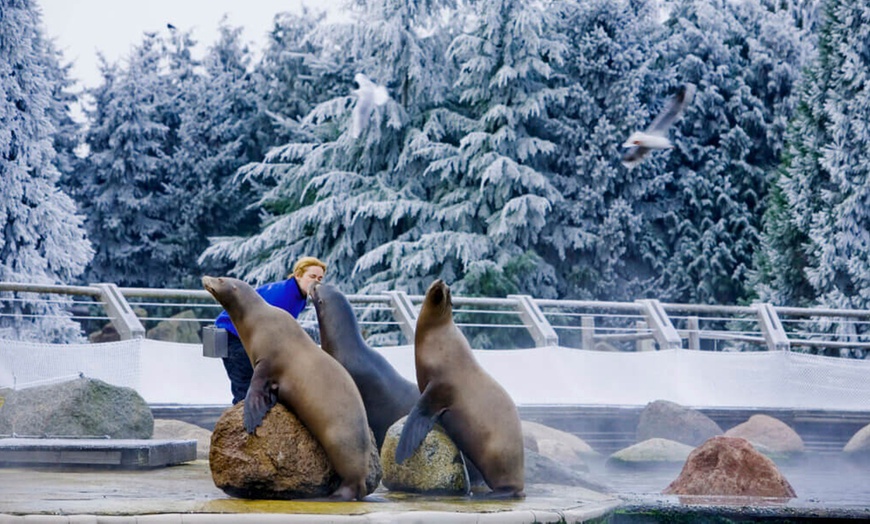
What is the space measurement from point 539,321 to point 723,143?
42.7 ft

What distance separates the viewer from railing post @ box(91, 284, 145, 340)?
9.91 metres

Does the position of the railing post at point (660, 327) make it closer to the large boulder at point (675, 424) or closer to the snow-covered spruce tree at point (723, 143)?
the large boulder at point (675, 424)

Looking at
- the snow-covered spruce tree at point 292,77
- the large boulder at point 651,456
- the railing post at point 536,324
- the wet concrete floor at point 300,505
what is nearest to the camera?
the wet concrete floor at point 300,505

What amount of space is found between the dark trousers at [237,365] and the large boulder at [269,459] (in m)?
1.51

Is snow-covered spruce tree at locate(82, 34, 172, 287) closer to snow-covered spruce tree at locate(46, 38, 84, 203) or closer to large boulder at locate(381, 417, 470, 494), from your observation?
snow-covered spruce tree at locate(46, 38, 84, 203)

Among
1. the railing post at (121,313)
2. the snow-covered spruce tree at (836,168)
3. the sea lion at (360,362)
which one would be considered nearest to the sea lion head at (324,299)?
the sea lion at (360,362)

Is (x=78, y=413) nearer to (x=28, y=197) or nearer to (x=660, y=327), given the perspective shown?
(x=660, y=327)

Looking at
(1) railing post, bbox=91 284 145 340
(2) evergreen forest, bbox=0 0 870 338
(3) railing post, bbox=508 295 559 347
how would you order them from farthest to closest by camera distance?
(2) evergreen forest, bbox=0 0 870 338, (3) railing post, bbox=508 295 559 347, (1) railing post, bbox=91 284 145 340

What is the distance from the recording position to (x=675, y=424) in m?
10.5

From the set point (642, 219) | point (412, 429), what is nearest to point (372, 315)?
point (642, 219)

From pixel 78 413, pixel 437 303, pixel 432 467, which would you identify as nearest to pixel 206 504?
pixel 432 467

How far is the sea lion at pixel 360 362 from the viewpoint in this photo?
5480mm

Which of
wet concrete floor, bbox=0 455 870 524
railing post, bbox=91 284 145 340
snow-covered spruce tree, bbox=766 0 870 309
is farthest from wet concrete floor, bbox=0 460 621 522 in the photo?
snow-covered spruce tree, bbox=766 0 870 309

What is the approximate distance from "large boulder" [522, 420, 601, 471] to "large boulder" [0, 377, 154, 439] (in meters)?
2.87
